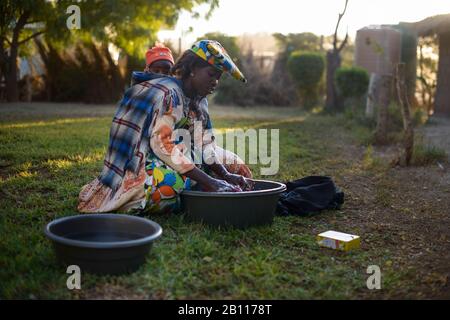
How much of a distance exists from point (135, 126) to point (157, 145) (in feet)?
0.77

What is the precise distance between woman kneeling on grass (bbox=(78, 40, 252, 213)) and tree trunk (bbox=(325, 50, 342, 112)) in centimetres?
987

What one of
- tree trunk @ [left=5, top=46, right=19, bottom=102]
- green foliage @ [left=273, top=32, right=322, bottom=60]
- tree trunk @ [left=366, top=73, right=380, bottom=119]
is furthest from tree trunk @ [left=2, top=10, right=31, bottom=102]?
green foliage @ [left=273, top=32, right=322, bottom=60]

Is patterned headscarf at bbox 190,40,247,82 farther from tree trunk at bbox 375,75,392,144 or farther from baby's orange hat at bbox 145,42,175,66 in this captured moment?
tree trunk at bbox 375,75,392,144

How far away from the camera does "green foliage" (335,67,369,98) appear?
12469mm

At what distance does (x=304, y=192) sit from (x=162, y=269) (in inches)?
65.1

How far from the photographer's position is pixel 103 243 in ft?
8.02

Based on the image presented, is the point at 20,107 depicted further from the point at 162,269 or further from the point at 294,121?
the point at 162,269

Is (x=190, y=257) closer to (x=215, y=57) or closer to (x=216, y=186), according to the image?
(x=216, y=186)

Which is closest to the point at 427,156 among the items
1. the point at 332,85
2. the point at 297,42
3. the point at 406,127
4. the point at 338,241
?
the point at 406,127

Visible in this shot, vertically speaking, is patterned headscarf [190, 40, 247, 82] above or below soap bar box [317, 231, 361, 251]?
above

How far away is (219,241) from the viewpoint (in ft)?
10.4

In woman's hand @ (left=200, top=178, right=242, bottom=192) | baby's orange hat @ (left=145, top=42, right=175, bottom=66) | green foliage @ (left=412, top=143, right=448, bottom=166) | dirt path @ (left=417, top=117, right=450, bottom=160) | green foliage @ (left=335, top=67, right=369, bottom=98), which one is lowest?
dirt path @ (left=417, top=117, right=450, bottom=160)
